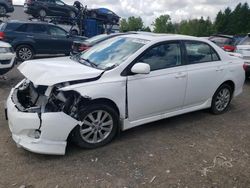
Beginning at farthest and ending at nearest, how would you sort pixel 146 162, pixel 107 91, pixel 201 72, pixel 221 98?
pixel 221 98, pixel 201 72, pixel 107 91, pixel 146 162

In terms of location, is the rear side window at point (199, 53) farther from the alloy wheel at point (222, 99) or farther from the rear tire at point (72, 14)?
the rear tire at point (72, 14)

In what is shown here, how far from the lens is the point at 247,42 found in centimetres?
894

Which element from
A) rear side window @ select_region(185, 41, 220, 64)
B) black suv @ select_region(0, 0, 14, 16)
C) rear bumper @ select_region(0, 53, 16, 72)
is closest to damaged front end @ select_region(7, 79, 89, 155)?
rear side window @ select_region(185, 41, 220, 64)

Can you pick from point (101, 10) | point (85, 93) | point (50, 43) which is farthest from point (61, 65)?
point (101, 10)

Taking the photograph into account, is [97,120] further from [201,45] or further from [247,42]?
[247,42]

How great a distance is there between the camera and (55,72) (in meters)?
3.75

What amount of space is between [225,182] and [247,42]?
686 cm

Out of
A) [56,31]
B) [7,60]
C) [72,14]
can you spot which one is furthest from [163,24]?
[7,60]

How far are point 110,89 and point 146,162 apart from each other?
1.11 meters

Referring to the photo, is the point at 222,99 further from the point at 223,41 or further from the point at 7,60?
the point at 223,41

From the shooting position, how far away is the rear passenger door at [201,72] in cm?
484

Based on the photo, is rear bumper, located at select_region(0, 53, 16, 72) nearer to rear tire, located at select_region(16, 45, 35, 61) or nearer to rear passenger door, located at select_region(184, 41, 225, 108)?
rear tire, located at select_region(16, 45, 35, 61)

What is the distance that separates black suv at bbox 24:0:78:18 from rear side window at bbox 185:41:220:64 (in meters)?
14.3

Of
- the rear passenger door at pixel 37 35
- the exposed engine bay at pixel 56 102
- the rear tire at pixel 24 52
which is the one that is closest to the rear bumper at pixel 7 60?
the exposed engine bay at pixel 56 102
